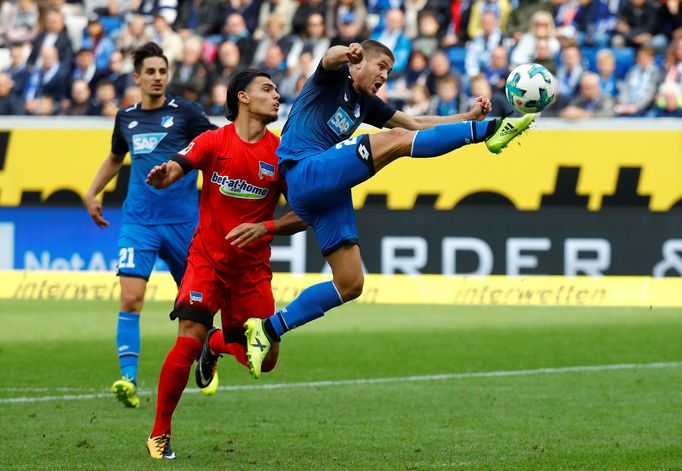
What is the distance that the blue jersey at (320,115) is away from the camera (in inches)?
322

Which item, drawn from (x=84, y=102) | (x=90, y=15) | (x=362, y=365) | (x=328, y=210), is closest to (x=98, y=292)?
(x=84, y=102)

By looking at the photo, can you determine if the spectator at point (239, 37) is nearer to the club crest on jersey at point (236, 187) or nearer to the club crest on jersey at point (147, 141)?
the club crest on jersey at point (147, 141)

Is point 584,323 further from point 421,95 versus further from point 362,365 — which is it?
point 421,95

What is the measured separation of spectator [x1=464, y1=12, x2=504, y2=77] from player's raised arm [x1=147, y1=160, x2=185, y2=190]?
12.5 metres

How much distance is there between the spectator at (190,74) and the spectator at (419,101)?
10.6 feet

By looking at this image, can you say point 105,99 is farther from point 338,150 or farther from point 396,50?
point 338,150

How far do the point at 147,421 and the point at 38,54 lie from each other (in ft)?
46.8

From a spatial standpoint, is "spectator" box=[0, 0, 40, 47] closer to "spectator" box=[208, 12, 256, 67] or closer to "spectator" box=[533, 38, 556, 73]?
"spectator" box=[208, 12, 256, 67]

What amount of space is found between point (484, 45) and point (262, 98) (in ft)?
40.5

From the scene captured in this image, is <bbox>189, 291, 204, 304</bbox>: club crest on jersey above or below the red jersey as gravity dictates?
below

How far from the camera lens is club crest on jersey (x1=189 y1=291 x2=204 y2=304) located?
7.88 meters

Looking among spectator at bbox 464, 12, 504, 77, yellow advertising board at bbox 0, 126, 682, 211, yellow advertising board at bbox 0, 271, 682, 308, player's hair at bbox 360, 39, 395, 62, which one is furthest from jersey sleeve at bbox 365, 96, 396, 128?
spectator at bbox 464, 12, 504, 77

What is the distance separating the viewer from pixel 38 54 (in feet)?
73.0

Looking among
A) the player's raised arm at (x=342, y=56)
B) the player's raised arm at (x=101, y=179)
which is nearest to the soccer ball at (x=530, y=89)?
the player's raised arm at (x=342, y=56)
